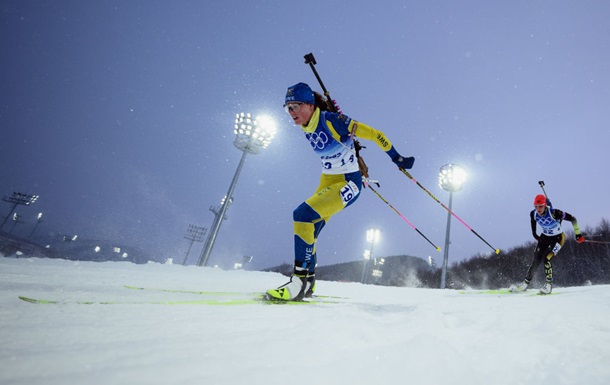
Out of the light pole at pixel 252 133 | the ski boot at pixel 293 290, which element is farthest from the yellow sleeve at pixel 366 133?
the light pole at pixel 252 133

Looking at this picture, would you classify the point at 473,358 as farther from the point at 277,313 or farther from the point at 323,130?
the point at 323,130

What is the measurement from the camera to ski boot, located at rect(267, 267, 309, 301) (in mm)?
3146

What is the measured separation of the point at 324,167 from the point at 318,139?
0.42 meters

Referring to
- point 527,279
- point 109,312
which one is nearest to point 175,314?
point 109,312

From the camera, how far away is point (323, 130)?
367 cm

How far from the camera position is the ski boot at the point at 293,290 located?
3146 millimetres

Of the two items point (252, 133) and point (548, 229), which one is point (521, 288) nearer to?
point (548, 229)

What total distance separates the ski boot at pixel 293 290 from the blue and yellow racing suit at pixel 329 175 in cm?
6

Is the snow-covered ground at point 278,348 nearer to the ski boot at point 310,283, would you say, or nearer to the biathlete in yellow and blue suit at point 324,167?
the biathlete in yellow and blue suit at point 324,167

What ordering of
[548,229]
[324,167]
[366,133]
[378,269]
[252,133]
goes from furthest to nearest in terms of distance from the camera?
[378,269] < [252,133] < [548,229] < [324,167] < [366,133]

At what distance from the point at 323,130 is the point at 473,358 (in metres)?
2.85

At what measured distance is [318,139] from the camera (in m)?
3.76

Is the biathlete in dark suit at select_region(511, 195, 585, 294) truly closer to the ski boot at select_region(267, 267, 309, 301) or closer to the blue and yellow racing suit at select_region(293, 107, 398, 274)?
the blue and yellow racing suit at select_region(293, 107, 398, 274)

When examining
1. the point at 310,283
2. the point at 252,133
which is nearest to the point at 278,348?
the point at 310,283
